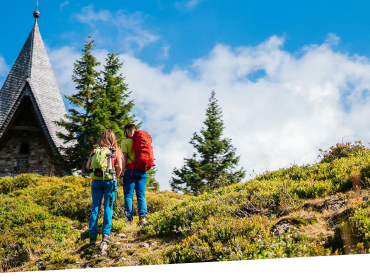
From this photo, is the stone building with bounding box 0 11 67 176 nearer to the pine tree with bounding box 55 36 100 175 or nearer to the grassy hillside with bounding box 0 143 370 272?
the pine tree with bounding box 55 36 100 175

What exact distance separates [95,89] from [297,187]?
1638 centimetres

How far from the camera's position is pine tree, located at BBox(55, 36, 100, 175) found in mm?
17625

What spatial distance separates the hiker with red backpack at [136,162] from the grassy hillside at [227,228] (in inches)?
24.6

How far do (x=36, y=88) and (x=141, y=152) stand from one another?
17575 mm

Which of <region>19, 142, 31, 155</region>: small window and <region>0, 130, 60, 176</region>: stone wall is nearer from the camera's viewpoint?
<region>0, 130, 60, 176</region>: stone wall

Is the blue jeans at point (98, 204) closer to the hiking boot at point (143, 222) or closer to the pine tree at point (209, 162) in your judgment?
the hiking boot at point (143, 222)

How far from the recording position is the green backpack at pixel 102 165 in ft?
18.2

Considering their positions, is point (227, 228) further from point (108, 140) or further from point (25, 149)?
point (25, 149)

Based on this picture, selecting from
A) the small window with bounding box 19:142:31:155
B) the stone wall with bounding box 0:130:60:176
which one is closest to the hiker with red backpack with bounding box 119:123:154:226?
the stone wall with bounding box 0:130:60:176

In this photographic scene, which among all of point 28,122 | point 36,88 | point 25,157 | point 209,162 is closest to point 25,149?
point 25,157

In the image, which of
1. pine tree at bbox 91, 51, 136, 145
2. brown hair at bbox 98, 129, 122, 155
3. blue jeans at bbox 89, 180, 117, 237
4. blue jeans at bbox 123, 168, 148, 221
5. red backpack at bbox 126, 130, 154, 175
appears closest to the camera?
blue jeans at bbox 89, 180, 117, 237

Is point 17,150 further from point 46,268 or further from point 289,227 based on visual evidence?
point 289,227

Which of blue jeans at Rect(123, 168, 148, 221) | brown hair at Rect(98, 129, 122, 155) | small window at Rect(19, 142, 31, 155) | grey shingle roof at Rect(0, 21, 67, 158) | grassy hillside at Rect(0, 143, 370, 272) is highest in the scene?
grey shingle roof at Rect(0, 21, 67, 158)

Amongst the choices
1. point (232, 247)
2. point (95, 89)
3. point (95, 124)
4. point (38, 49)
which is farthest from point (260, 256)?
point (38, 49)
